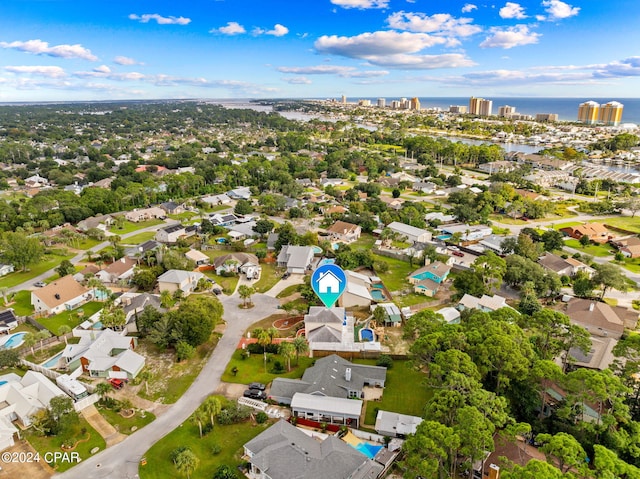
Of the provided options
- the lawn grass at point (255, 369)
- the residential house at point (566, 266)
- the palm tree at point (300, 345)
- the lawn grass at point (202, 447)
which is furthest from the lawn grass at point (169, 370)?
the residential house at point (566, 266)

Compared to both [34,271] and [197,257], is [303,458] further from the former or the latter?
[34,271]

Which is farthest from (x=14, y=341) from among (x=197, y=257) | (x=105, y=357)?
(x=197, y=257)

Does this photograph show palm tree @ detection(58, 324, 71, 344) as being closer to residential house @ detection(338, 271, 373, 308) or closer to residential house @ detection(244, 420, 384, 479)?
residential house @ detection(244, 420, 384, 479)

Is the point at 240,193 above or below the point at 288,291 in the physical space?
above

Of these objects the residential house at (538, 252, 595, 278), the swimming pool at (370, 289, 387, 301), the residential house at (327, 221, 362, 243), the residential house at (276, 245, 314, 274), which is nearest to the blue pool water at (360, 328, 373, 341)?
the swimming pool at (370, 289, 387, 301)

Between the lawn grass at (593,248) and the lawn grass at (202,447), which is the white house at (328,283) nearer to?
the lawn grass at (202,447)
